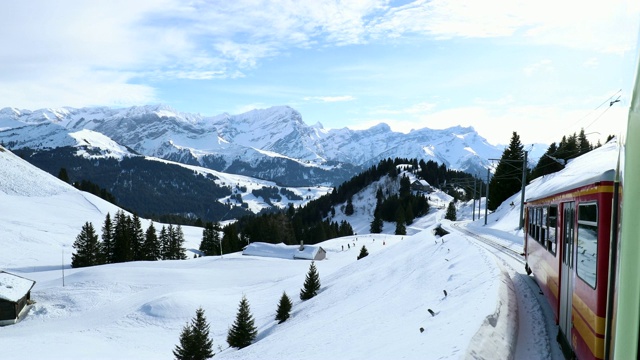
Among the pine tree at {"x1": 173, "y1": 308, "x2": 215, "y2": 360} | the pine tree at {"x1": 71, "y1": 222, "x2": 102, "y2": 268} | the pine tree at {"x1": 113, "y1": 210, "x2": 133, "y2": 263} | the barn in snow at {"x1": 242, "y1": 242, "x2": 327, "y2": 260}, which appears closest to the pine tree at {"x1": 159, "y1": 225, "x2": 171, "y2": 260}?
the pine tree at {"x1": 113, "y1": 210, "x2": 133, "y2": 263}

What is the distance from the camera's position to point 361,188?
538 ft

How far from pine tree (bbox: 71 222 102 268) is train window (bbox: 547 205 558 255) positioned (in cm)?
7848

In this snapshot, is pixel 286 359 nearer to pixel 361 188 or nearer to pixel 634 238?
pixel 634 238

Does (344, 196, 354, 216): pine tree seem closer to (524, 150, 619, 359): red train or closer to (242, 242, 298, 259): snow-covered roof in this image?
(242, 242, 298, 259): snow-covered roof

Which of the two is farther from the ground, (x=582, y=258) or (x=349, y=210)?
(x=582, y=258)

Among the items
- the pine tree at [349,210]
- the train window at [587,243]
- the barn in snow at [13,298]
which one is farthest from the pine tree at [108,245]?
the pine tree at [349,210]

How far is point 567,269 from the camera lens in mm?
8297

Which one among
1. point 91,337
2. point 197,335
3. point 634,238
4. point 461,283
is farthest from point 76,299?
point 634,238

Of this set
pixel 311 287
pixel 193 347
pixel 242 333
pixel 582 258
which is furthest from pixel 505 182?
pixel 582 258

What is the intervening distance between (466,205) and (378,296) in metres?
112

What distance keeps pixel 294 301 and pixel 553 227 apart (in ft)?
101

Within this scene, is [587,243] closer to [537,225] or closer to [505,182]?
[537,225]

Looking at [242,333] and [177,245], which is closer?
[242,333]

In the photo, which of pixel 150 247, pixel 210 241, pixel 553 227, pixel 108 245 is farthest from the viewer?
pixel 210 241
